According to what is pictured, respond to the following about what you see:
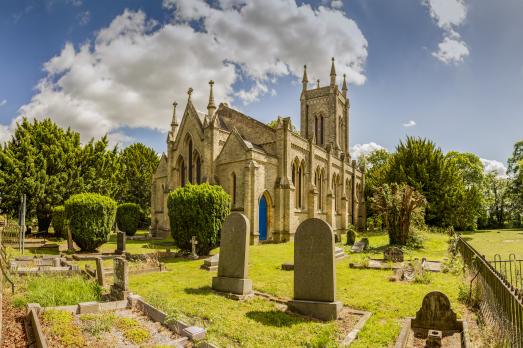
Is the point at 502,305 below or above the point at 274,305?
above

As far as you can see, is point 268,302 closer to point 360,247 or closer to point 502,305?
point 502,305

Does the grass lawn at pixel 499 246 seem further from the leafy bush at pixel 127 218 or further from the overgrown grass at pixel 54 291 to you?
the leafy bush at pixel 127 218

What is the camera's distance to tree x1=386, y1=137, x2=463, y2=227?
112 feet

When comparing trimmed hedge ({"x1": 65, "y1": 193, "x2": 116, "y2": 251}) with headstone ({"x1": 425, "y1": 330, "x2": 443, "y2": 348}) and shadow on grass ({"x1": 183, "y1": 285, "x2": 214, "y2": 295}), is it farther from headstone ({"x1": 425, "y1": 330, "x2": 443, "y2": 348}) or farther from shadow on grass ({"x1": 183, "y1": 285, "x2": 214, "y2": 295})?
headstone ({"x1": 425, "y1": 330, "x2": 443, "y2": 348})

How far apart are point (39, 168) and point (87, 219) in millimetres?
11324

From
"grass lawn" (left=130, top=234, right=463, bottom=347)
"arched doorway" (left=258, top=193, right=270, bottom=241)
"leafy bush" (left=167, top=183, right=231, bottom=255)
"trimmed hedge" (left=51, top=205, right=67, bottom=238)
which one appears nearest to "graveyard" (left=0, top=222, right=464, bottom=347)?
"grass lawn" (left=130, top=234, right=463, bottom=347)

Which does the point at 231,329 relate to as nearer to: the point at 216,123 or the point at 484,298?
the point at 484,298

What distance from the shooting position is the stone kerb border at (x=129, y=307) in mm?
5975

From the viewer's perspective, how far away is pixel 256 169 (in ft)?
77.7

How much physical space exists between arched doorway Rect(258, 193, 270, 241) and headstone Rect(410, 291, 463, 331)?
18799 millimetres

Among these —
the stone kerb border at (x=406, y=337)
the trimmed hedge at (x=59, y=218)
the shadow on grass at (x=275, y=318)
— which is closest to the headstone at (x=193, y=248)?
the shadow on grass at (x=275, y=318)

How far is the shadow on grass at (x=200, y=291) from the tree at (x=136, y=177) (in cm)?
3265

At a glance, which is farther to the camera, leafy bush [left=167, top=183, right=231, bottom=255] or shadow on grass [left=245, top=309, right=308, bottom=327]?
leafy bush [left=167, top=183, right=231, bottom=255]

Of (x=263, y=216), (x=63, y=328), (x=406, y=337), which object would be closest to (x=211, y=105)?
(x=263, y=216)
